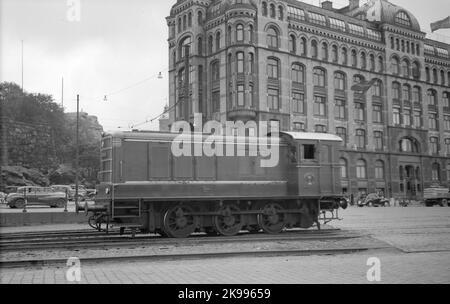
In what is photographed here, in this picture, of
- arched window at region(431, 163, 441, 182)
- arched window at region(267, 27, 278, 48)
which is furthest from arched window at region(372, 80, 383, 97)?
arched window at region(267, 27, 278, 48)

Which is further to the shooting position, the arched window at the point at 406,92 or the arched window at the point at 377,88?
the arched window at the point at 406,92

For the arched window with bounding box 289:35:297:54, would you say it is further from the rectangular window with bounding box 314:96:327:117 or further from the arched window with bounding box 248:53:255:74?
the rectangular window with bounding box 314:96:327:117

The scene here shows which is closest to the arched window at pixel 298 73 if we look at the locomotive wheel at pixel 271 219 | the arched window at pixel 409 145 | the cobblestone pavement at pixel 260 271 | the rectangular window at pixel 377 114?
the rectangular window at pixel 377 114

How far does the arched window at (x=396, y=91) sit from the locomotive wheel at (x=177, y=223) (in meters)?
54.6

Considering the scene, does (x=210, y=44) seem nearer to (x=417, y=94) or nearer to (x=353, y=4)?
(x=353, y=4)

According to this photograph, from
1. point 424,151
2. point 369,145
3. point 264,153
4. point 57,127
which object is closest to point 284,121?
point 369,145

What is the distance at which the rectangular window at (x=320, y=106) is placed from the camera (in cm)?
5794

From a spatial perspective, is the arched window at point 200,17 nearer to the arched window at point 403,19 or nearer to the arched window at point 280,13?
the arched window at point 280,13

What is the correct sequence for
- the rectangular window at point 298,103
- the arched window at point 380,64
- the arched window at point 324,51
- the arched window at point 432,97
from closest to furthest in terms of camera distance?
the rectangular window at point 298,103 → the arched window at point 324,51 → the arched window at point 380,64 → the arched window at point 432,97

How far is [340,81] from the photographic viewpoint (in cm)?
6075

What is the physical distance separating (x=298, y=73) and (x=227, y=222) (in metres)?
41.9
